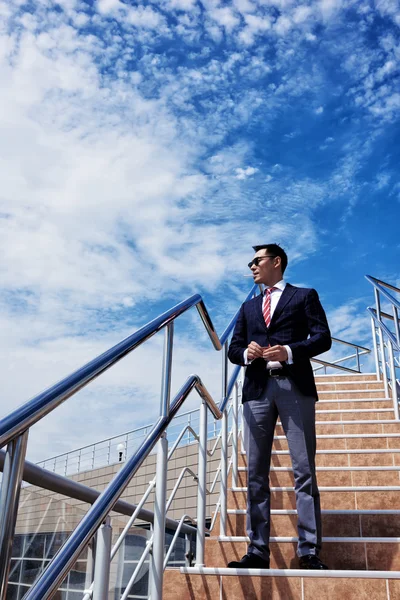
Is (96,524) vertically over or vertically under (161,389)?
under

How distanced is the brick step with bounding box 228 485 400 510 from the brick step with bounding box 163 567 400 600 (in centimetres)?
89

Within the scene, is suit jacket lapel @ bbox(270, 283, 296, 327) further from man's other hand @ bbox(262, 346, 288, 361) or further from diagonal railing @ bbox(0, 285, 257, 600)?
diagonal railing @ bbox(0, 285, 257, 600)

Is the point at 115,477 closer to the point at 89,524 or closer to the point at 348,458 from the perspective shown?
the point at 89,524

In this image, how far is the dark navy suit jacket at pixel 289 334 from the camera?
238 centimetres

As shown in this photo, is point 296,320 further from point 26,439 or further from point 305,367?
point 26,439

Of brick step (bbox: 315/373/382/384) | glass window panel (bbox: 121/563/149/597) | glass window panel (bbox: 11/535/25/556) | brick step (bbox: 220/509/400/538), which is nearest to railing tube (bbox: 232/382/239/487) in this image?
brick step (bbox: 220/509/400/538)

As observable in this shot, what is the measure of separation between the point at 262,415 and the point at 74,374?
1.37 m

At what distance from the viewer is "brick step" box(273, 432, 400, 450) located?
3.61 meters

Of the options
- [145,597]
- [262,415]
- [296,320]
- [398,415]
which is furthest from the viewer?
[398,415]

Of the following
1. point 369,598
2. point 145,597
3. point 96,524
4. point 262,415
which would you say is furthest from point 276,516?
point 96,524

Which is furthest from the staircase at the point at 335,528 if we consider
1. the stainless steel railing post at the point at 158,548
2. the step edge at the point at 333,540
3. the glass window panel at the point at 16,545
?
the glass window panel at the point at 16,545

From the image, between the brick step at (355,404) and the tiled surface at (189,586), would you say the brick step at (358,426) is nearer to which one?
the brick step at (355,404)

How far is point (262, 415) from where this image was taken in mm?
2381

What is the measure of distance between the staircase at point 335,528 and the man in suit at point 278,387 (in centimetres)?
→ 15
